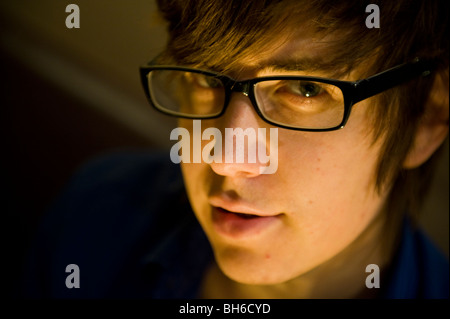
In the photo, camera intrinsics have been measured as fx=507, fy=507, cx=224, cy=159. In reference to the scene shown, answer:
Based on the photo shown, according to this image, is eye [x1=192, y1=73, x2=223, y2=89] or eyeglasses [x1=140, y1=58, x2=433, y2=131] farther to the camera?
eye [x1=192, y1=73, x2=223, y2=89]

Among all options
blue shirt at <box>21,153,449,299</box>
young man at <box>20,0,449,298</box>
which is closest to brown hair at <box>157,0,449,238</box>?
young man at <box>20,0,449,298</box>

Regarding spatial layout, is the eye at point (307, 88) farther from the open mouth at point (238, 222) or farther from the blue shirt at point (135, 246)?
the blue shirt at point (135, 246)

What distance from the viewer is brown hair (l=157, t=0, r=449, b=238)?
0.79 m

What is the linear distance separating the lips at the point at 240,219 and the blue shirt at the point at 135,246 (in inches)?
11.9

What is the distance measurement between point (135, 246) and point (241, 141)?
1.76ft

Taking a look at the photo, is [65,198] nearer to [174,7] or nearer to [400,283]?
[174,7]

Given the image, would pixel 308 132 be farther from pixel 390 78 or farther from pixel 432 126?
pixel 432 126

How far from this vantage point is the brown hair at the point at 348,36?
0.79m

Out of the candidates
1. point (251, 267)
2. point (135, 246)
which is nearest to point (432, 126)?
point (251, 267)

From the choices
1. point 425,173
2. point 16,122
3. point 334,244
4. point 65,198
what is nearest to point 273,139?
point 334,244

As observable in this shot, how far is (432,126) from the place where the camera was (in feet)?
3.26

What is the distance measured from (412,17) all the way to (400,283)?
560 mm

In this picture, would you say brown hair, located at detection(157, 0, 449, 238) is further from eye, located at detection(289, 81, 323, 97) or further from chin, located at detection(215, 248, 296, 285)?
chin, located at detection(215, 248, 296, 285)

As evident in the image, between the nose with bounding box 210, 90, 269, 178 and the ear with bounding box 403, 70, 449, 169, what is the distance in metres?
0.33
